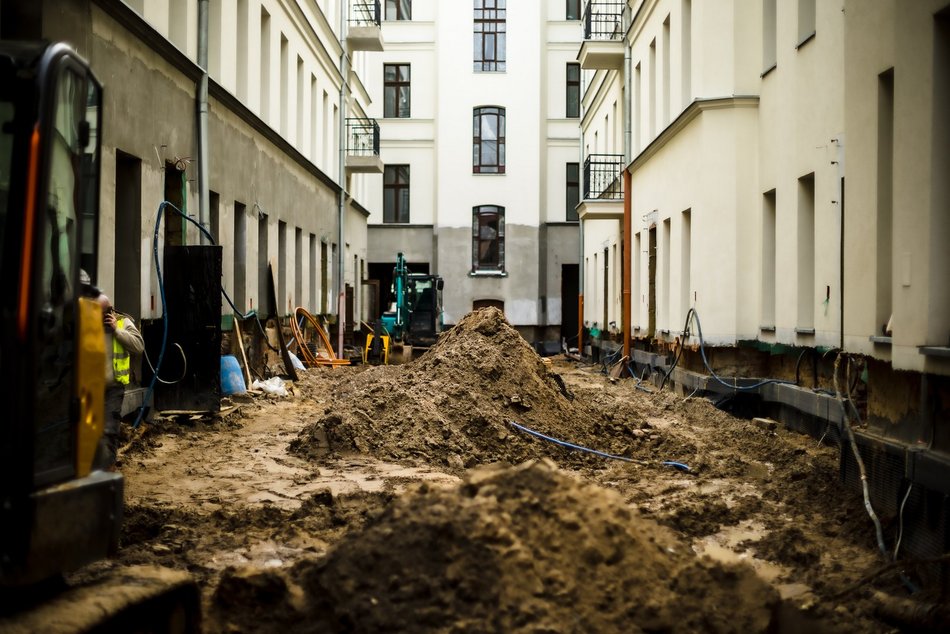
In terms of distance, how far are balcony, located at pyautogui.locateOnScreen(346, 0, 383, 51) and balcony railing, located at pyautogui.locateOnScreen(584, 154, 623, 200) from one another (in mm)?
9114

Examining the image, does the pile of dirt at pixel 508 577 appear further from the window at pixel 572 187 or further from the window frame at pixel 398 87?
the window frame at pixel 398 87

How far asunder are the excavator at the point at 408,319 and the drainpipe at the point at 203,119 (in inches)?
613

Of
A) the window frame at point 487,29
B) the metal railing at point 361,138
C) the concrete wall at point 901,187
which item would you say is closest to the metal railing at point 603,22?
the metal railing at point 361,138

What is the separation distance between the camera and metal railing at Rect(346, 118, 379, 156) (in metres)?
38.1

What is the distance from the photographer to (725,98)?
18.0 meters

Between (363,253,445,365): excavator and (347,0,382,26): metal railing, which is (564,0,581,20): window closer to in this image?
(347,0,382,26): metal railing

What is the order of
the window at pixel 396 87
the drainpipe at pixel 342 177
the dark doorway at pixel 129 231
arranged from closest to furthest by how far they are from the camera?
the dark doorway at pixel 129 231, the drainpipe at pixel 342 177, the window at pixel 396 87

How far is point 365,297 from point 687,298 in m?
23.7

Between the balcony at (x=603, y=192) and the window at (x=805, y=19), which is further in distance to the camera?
the balcony at (x=603, y=192)

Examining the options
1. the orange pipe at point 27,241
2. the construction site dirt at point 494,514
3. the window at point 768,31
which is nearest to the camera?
the orange pipe at point 27,241

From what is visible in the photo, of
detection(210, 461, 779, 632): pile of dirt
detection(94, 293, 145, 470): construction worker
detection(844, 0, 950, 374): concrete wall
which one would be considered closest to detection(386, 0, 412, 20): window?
detection(94, 293, 145, 470): construction worker

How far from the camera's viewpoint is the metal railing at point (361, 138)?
38.1 metres

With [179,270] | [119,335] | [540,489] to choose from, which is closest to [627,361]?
[179,270]

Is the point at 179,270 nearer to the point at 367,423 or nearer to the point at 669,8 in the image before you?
the point at 367,423
